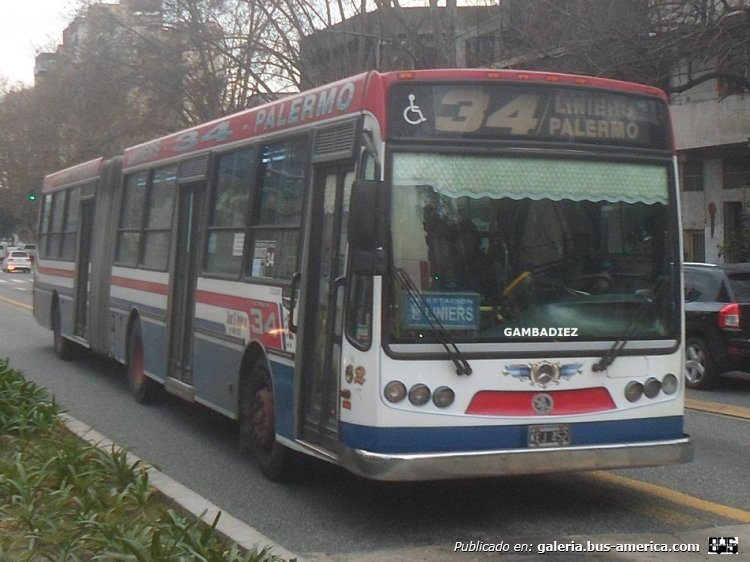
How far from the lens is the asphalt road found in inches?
295

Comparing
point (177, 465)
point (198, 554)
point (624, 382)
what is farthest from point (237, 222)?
point (198, 554)

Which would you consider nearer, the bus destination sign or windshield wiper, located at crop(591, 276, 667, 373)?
the bus destination sign

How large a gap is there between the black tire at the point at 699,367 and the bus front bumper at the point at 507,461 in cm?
787

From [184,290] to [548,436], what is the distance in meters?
5.36

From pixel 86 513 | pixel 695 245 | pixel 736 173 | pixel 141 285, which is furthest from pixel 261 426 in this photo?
pixel 695 245

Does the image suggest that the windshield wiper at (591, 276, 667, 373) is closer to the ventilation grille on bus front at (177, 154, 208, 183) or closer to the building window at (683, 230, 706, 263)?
the ventilation grille on bus front at (177, 154, 208, 183)

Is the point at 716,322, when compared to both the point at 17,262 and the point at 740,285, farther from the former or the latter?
the point at 17,262

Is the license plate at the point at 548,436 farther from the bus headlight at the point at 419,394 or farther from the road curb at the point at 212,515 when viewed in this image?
the road curb at the point at 212,515

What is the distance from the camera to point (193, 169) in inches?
459

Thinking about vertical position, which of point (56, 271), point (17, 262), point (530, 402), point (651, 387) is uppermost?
point (17, 262)

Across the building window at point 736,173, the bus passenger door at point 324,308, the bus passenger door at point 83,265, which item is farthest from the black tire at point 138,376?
the building window at point 736,173

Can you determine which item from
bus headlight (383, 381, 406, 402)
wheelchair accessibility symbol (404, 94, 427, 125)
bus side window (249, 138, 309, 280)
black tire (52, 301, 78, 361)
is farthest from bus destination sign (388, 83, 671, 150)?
black tire (52, 301, 78, 361)

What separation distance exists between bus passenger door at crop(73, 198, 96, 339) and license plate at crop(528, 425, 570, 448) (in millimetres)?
10483

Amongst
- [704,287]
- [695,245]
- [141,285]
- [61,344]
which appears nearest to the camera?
[141,285]
